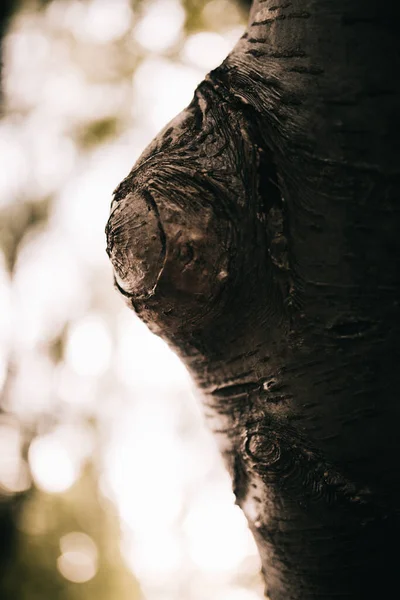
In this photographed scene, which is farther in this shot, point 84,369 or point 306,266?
point 84,369

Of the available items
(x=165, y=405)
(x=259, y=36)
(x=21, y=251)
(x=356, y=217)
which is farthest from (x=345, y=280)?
(x=21, y=251)

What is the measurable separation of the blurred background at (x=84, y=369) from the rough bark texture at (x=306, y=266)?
2371 millimetres

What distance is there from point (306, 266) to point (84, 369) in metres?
2.67

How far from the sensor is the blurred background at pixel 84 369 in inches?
107

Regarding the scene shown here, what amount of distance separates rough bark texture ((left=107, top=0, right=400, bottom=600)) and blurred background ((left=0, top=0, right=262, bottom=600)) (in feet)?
7.78

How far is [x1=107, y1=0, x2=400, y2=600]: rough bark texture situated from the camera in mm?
328

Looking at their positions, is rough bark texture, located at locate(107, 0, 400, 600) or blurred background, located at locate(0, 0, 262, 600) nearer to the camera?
rough bark texture, located at locate(107, 0, 400, 600)

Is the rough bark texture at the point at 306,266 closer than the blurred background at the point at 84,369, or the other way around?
the rough bark texture at the point at 306,266

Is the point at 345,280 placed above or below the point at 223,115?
below

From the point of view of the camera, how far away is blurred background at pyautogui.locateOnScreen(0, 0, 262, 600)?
2711mm

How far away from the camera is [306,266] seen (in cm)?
34

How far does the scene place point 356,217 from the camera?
1.07 feet

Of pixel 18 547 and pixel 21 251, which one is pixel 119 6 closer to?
pixel 21 251

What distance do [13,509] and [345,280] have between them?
288 centimetres
